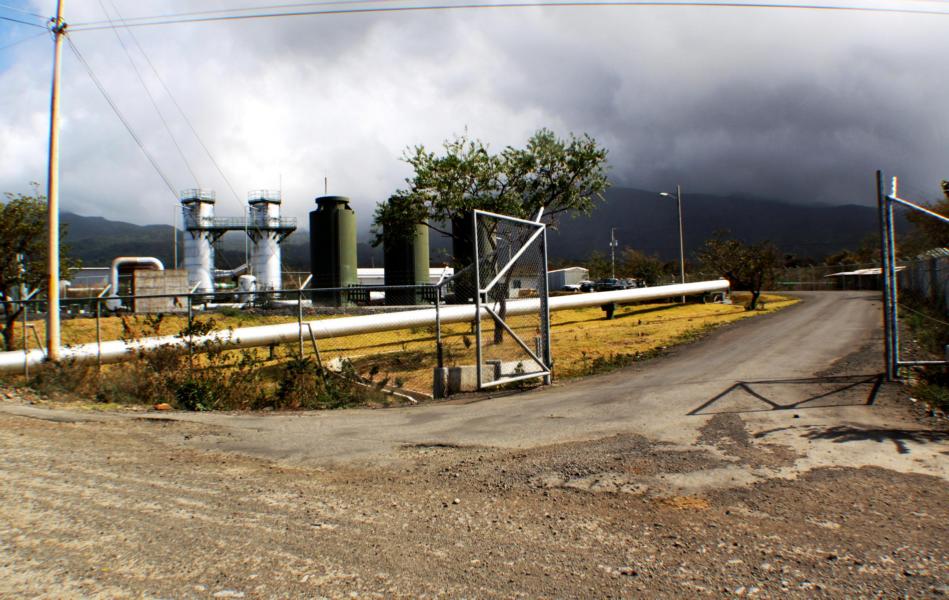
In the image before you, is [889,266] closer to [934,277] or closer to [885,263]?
[885,263]

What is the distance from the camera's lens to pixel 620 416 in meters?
7.62

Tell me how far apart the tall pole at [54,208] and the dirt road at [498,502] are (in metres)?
5.50

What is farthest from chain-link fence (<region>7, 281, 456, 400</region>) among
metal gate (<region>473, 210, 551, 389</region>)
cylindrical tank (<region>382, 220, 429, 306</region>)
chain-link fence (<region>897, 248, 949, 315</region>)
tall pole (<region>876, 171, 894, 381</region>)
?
cylindrical tank (<region>382, 220, 429, 306</region>)

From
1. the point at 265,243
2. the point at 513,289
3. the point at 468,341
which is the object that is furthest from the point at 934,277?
the point at 265,243

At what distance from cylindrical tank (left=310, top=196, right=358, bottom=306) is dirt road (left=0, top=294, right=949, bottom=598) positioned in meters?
33.9

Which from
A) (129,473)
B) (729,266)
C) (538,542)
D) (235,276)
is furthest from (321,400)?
(235,276)

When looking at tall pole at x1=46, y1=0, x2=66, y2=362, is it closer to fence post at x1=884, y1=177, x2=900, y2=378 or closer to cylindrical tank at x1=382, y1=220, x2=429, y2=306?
fence post at x1=884, y1=177, x2=900, y2=378

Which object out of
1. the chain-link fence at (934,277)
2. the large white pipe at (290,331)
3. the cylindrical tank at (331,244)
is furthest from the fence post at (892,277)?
the cylindrical tank at (331,244)

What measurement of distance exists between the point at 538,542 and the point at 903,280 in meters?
30.7

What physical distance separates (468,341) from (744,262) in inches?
767

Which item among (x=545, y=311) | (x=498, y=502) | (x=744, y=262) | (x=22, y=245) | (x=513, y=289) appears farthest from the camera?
(x=744, y=262)

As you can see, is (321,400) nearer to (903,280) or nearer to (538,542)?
(538,542)

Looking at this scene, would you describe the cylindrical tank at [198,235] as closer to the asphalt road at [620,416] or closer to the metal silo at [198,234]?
the metal silo at [198,234]

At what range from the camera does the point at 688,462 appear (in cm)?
551
